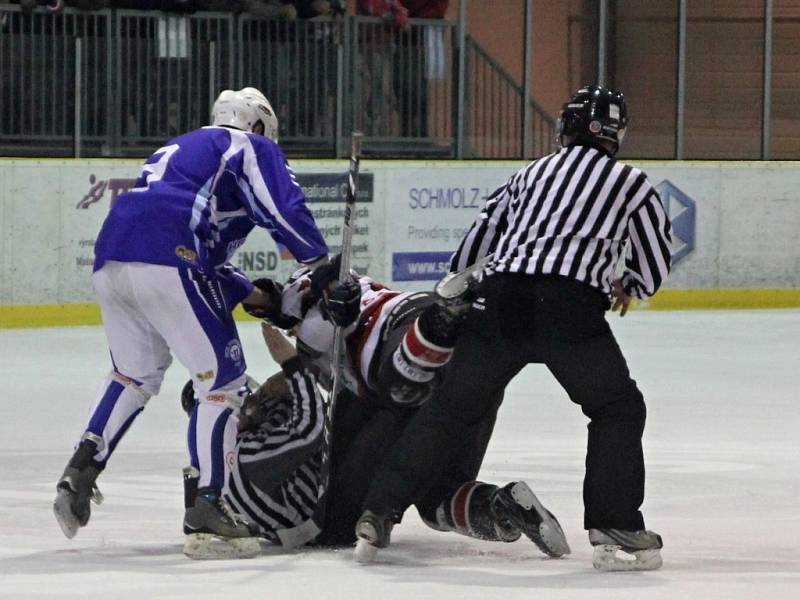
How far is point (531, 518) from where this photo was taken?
200 inches

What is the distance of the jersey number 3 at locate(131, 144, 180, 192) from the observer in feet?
17.3

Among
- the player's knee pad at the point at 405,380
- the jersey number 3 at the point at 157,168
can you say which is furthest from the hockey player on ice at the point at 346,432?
the jersey number 3 at the point at 157,168

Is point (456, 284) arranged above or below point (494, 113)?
below

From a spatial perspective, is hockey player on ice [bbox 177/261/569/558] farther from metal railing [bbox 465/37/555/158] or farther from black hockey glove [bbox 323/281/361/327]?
metal railing [bbox 465/37/555/158]

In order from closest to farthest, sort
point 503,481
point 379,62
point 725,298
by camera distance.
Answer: point 503,481 → point 725,298 → point 379,62

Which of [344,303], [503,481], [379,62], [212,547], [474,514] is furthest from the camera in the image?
[379,62]

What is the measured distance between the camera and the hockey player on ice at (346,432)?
16.9 ft

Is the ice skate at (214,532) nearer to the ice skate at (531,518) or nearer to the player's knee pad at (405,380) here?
the player's knee pad at (405,380)

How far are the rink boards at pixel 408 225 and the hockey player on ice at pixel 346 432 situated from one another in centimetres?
661

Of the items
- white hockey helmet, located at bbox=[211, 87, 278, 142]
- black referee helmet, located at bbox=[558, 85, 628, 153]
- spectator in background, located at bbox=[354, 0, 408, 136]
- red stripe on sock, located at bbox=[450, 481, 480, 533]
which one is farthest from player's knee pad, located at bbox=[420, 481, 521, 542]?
spectator in background, located at bbox=[354, 0, 408, 136]

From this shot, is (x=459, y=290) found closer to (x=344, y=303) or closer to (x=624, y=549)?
(x=344, y=303)

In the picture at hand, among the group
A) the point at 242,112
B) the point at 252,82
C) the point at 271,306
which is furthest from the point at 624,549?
the point at 252,82

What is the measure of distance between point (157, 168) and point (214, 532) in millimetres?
1017

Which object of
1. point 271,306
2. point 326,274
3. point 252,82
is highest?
point 252,82
